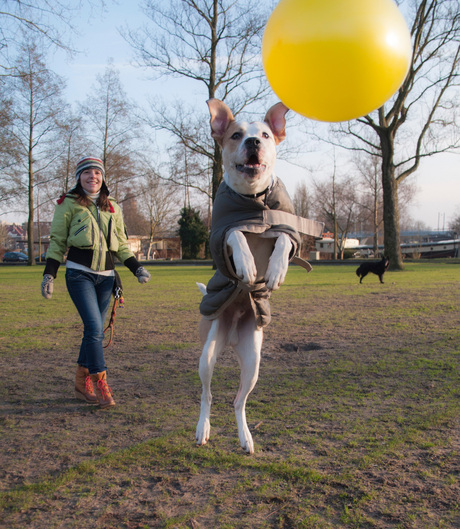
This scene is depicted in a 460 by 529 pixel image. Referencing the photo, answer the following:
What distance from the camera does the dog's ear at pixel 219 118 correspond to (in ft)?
10.2

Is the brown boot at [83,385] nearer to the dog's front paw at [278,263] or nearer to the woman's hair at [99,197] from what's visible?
the woman's hair at [99,197]

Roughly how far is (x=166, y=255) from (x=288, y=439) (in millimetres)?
60599

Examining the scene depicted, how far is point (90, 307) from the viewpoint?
14.1ft

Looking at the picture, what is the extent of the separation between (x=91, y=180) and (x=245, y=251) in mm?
2222

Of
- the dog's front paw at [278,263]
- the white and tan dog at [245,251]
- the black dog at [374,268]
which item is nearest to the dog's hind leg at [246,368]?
the white and tan dog at [245,251]

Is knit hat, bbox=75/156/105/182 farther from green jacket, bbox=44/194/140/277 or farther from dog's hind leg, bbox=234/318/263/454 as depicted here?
dog's hind leg, bbox=234/318/263/454

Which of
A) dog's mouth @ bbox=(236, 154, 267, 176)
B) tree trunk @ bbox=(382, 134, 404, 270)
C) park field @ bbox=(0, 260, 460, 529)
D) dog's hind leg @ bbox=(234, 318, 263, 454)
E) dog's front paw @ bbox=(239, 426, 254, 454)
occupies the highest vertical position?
tree trunk @ bbox=(382, 134, 404, 270)

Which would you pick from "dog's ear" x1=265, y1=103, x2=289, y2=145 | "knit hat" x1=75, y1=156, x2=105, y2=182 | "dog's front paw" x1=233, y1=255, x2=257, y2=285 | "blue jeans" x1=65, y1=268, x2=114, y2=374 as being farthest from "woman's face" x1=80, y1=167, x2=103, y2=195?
"dog's front paw" x1=233, y1=255, x2=257, y2=285

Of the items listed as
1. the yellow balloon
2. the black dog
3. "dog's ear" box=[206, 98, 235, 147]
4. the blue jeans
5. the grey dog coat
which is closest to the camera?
the yellow balloon

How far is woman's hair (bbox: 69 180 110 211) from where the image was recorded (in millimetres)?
4410

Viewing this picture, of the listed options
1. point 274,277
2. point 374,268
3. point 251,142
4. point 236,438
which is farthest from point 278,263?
point 374,268

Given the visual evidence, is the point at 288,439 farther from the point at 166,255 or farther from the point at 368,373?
the point at 166,255

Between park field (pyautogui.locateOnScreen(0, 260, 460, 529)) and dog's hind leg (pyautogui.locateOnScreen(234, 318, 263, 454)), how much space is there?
179mm

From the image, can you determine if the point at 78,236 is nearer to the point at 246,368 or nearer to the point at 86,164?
the point at 86,164
